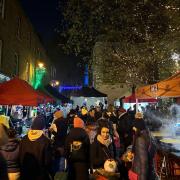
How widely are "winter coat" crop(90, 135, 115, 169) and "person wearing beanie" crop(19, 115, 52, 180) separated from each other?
1140 millimetres

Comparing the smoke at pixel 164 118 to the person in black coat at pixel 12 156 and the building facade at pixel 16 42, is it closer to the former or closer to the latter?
the building facade at pixel 16 42

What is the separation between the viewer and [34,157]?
5520 mm

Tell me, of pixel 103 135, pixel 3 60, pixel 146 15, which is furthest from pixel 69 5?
pixel 103 135

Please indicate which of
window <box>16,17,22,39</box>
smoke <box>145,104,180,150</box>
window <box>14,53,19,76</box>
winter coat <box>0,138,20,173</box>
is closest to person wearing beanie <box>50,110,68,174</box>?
winter coat <box>0,138,20,173</box>

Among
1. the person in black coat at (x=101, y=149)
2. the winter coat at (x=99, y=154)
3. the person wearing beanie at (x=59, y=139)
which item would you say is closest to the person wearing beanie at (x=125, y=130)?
the person wearing beanie at (x=59, y=139)

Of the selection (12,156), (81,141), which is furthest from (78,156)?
(12,156)

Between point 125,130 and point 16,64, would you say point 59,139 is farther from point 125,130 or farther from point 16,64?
point 16,64

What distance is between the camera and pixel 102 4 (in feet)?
42.5

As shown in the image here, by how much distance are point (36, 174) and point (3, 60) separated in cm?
1271

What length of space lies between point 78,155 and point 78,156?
0.02 m

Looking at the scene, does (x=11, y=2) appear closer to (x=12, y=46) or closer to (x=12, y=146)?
(x=12, y=46)

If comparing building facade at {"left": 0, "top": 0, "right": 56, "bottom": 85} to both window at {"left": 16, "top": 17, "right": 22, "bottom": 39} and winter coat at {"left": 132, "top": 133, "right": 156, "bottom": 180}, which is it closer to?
window at {"left": 16, "top": 17, "right": 22, "bottom": 39}

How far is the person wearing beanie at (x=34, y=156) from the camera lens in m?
5.51

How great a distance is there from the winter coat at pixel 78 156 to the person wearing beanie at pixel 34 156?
2.85 feet
